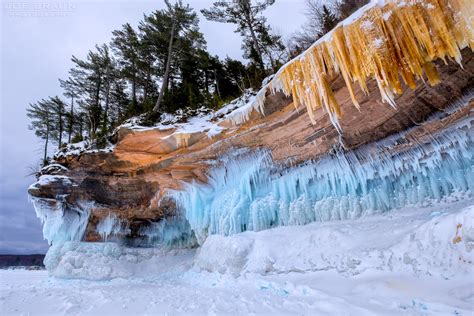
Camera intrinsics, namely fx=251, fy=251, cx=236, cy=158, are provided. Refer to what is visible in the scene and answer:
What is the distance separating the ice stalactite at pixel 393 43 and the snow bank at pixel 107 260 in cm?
841

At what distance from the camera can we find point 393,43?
390cm

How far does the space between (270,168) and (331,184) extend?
5.89 ft

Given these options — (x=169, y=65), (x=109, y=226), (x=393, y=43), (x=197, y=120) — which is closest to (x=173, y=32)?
(x=169, y=65)

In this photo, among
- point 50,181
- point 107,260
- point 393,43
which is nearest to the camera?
point 393,43

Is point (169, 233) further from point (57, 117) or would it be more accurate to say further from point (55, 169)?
point (57, 117)

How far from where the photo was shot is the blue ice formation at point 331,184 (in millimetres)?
5277

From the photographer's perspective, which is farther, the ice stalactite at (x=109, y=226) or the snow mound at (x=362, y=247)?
the ice stalactite at (x=109, y=226)

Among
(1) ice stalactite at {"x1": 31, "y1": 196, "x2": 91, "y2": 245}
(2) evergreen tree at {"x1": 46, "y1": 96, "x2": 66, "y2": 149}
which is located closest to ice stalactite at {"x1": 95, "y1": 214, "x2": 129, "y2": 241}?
(1) ice stalactite at {"x1": 31, "y1": 196, "x2": 91, "y2": 245}

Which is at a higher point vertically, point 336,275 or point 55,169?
point 55,169

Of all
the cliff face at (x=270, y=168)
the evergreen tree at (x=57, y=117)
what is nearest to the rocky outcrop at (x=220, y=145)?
the cliff face at (x=270, y=168)

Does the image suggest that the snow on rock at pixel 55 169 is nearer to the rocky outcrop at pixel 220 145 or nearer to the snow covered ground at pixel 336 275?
the rocky outcrop at pixel 220 145

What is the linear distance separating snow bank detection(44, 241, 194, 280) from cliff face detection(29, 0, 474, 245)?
495mm

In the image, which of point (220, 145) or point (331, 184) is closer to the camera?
point (331, 184)

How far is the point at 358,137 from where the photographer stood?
6133 millimetres
